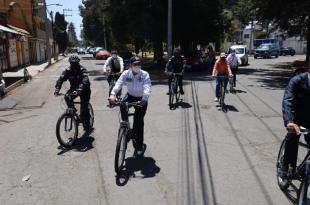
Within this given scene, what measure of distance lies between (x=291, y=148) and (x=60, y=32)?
109773mm

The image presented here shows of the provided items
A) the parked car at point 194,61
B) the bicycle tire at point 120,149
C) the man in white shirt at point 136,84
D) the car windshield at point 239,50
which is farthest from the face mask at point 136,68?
the car windshield at point 239,50

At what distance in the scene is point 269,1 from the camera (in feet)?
84.4

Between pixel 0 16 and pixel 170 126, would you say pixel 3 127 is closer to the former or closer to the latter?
pixel 170 126

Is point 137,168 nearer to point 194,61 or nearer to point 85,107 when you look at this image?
point 85,107

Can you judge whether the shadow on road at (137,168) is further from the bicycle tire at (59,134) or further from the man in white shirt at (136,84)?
the bicycle tire at (59,134)

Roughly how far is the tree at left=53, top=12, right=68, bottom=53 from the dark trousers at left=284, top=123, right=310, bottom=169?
10421cm

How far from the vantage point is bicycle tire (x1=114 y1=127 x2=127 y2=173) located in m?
6.73

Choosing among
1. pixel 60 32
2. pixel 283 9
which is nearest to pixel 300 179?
pixel 283 9

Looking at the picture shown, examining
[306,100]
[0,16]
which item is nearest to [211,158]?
[306,100]

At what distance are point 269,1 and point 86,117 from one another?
18977 millimetres

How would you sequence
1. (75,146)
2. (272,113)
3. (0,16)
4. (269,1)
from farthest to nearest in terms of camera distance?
(0,16), (269,1), (272,113), (75,146)

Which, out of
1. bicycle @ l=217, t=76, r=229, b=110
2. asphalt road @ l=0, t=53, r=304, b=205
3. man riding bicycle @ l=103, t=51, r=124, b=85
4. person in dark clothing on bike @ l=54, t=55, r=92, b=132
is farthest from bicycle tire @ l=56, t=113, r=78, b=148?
bicycle @ l=217, t=76, r=229, b=110

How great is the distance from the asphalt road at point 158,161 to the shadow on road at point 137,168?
0.6 inches

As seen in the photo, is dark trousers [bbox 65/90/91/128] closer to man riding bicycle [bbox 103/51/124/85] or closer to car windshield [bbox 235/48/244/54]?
man riding bicycle [bbox 103/51/124/85]
